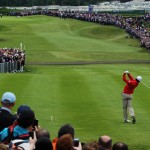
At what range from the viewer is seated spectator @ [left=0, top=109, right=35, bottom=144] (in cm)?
1186

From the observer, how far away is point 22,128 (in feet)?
39.3

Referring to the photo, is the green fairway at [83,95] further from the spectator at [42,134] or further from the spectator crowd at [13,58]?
the spectator at [42,134]

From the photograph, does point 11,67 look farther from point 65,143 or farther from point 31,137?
point 65,143

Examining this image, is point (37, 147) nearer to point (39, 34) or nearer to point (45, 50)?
point (45, 50)

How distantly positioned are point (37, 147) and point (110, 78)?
32285 mm

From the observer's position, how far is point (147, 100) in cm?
3045

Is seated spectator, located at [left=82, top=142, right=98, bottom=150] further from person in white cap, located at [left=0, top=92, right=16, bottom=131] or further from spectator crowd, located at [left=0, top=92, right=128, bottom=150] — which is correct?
person in white cap, located at [left=0, top=92, right=16, bottom=131]

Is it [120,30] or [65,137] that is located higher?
[65,137]

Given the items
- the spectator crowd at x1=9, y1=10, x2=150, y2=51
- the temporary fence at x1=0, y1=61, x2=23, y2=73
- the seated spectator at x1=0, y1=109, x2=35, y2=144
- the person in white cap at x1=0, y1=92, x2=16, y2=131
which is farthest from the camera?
the spectator crowd at x1=9, y1=10, x2=150, y2=51

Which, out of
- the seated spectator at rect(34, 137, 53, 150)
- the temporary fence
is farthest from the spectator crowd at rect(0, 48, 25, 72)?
the seated spectator at rect(34, 137, 53, 150)

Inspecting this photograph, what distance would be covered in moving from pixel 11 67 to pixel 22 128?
42.7 meters

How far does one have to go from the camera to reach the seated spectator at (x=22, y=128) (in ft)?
38.9

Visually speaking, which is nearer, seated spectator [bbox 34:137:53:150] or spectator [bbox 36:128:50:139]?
seated spectator [bbox 34:137:53:150]

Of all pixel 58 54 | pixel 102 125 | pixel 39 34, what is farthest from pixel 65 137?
pixel 39 34
